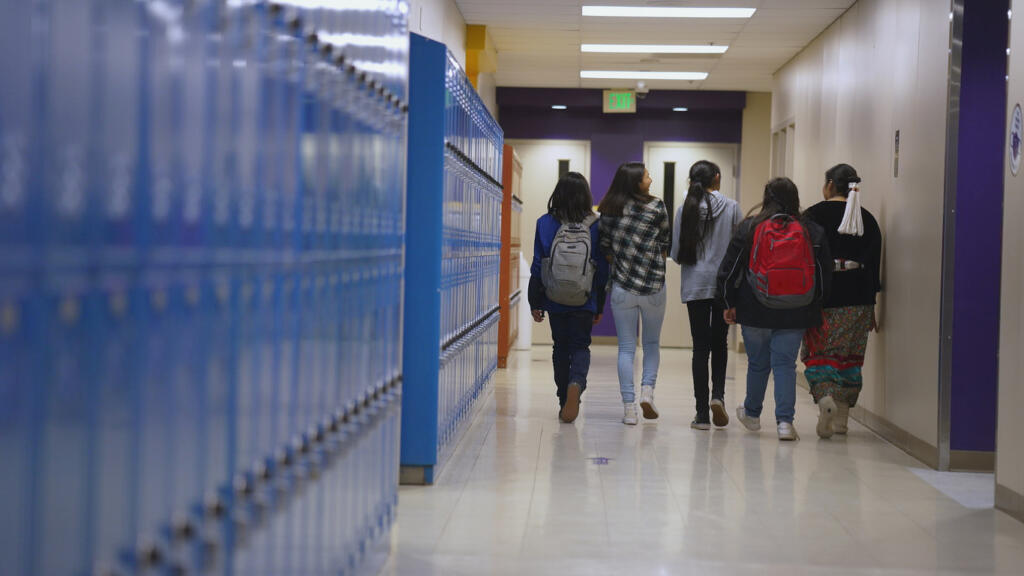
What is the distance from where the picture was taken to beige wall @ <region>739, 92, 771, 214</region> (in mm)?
14125

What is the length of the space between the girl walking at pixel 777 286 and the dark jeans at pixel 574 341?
2.69ft

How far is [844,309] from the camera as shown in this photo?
21.1ft

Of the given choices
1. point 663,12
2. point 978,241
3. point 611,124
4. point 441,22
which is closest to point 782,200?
point 978,241

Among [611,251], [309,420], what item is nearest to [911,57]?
[611,251]

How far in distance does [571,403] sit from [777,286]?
1.43 m

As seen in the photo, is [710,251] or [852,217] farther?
[710,251]

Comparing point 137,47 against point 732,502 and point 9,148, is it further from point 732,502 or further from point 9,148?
point 732,502

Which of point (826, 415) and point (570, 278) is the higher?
point (570, 278)

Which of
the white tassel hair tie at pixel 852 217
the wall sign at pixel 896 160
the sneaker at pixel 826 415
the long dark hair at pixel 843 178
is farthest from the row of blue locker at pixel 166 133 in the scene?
the wall sign at pixel 896 160

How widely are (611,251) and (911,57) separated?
2.02 m

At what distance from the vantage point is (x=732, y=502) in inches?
186

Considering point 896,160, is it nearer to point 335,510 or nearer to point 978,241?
point 978,241

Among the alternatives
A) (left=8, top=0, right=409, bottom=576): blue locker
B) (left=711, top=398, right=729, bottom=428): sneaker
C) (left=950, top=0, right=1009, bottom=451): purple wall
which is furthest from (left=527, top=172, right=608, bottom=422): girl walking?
(left=8, top=0, right=409, bottom=576): blue locker

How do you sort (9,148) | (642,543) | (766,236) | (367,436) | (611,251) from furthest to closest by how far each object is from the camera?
(611,251) → (766,236) → (642,543) → (367,436) → (9,148)
